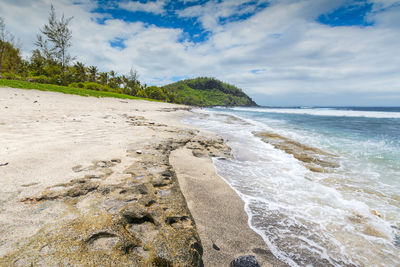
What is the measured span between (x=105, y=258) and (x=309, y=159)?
6267 mm

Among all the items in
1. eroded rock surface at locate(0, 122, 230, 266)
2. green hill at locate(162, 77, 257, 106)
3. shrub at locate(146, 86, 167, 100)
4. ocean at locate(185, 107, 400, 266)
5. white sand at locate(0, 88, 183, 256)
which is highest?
green hill at locate(162, 77, 257, 106)

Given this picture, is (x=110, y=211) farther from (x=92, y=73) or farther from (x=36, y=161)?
(x=92, y=73)

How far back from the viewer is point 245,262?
1.66 meters

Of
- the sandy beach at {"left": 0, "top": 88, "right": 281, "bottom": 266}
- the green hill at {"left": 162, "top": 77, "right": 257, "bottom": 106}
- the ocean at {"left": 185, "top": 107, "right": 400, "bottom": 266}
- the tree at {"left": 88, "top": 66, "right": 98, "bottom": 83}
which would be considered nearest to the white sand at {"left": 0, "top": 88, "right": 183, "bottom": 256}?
the sandy beach at {"left": 0, "top": 88, "right": 281, "bottom": 266}

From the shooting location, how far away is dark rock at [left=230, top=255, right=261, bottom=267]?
5.32 feet

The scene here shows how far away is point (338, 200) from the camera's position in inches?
129

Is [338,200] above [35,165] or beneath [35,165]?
beneath

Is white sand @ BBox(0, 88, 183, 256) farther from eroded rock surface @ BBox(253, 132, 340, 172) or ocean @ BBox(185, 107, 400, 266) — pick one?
eroded rock surface @ BBox(253, 132, 340, 172)

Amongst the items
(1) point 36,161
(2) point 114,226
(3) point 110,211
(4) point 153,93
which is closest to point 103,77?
(4) point 153,93

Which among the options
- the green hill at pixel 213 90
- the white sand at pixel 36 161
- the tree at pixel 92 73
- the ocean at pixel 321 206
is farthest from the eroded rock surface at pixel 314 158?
the green hill at pixel 213 90

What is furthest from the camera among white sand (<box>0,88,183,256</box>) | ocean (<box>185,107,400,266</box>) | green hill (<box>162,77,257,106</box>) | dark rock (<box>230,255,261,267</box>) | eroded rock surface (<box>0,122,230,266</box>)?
green hill (<box>162,77,257,106</box>)

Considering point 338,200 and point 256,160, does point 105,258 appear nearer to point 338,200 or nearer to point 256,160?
point 338,200

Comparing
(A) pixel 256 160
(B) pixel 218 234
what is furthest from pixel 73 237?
(A) pixel 256 160

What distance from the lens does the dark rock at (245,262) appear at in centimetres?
162
